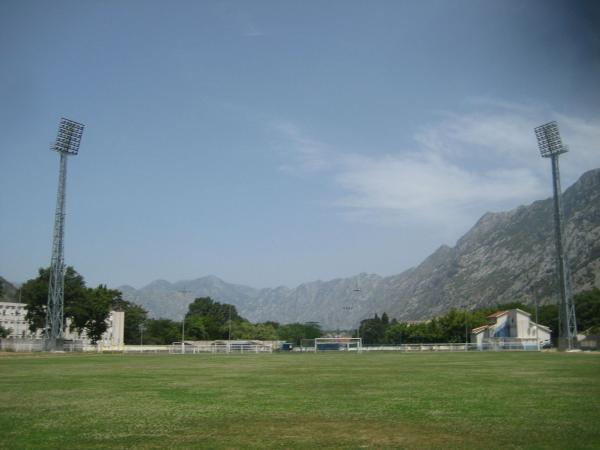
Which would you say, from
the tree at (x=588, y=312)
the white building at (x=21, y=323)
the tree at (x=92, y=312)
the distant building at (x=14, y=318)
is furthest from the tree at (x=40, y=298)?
the tree at (x=588, y=312)

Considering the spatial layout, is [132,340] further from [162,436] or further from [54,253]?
[162,436]

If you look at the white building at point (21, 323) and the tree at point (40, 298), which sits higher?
the tree at point (40, 298)

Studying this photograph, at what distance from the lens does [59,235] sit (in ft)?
256

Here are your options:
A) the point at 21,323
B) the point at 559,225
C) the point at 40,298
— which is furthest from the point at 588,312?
the point at 21,323

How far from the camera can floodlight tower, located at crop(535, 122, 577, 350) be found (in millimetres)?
77562

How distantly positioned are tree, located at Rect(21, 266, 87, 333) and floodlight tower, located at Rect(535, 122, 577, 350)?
76.8m

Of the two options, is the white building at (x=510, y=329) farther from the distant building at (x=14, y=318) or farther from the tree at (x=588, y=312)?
the distant building at (x=14, y=318)

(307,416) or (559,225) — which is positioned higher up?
(559,225)

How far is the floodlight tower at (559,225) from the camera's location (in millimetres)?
77562

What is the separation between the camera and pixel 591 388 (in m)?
18.4

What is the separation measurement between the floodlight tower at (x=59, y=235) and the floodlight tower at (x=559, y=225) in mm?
65172

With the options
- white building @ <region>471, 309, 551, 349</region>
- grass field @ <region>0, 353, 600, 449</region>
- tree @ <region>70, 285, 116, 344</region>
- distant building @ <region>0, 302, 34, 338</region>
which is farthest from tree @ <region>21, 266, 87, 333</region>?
grass field @ <region>0, 353, 600, 449</region>

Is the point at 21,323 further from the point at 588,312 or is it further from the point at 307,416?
the point at 307,416

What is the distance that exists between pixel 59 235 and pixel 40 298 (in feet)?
70.2
